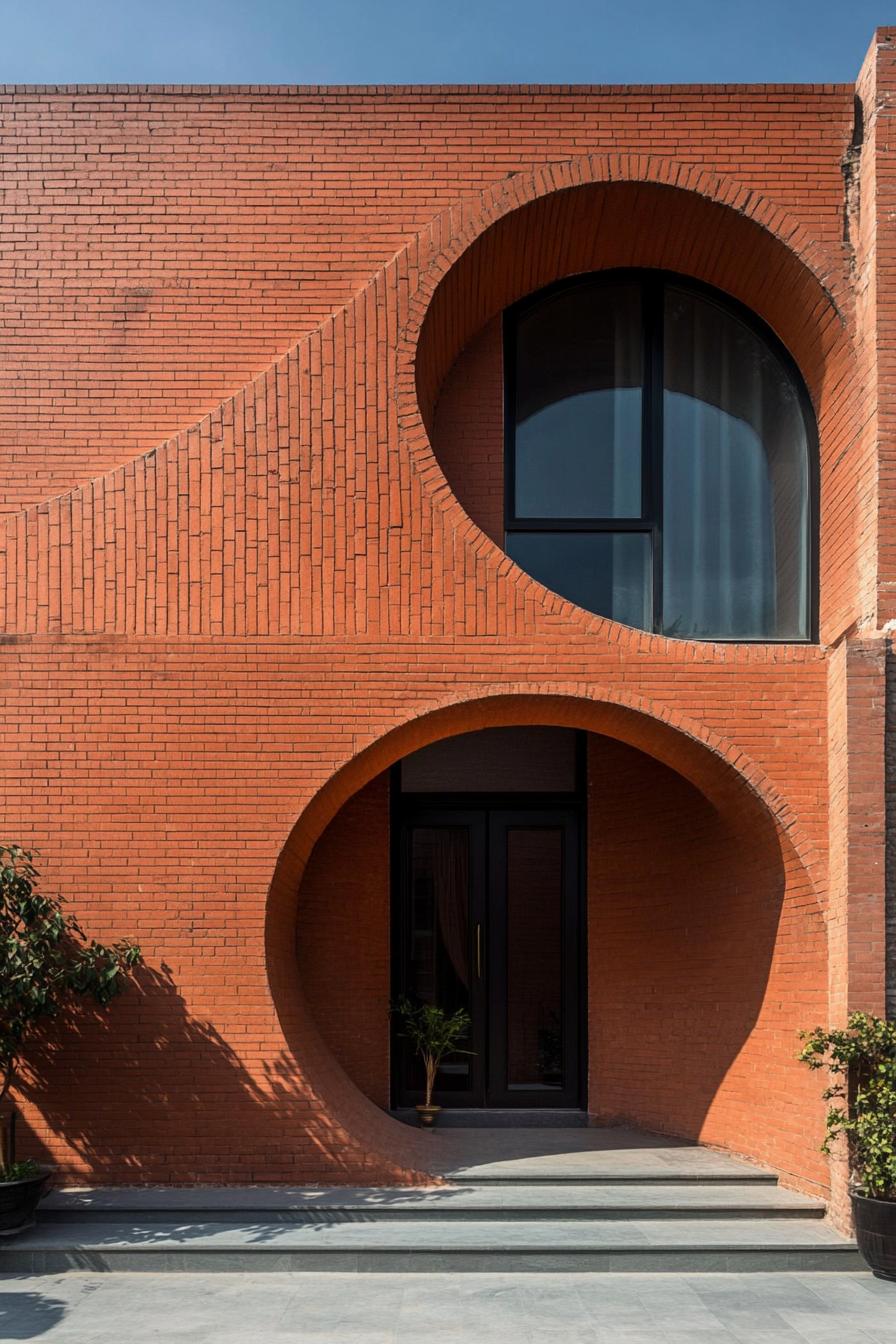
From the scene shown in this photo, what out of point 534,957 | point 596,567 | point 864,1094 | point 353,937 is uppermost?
point 596,567

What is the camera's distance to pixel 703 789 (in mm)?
9312

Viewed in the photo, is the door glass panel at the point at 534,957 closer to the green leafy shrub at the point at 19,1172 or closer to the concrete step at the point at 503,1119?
the concrete step at the point at 503,1119

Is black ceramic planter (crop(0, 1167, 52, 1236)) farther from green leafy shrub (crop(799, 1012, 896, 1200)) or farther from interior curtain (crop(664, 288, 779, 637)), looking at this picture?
interior curtain (crop(664, 288, 779, 637))

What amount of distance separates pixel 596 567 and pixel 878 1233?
15.5ft

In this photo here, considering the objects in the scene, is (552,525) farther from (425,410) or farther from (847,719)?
(847,719)

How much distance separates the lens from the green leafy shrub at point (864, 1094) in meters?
7.37

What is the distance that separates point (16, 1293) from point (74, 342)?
6161 millimetres

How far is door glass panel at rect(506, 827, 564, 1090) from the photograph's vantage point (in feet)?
35.9

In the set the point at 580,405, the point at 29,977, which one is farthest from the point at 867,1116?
the point at 580,405

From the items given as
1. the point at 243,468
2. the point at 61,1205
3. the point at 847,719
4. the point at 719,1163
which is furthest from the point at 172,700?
the point at 719,1163

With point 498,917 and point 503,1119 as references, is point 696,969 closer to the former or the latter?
point 498,917

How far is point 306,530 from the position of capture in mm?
8758

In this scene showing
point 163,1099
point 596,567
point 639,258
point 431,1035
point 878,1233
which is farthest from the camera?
point 431,1035

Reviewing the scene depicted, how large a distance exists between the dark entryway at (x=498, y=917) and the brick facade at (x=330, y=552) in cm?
168
